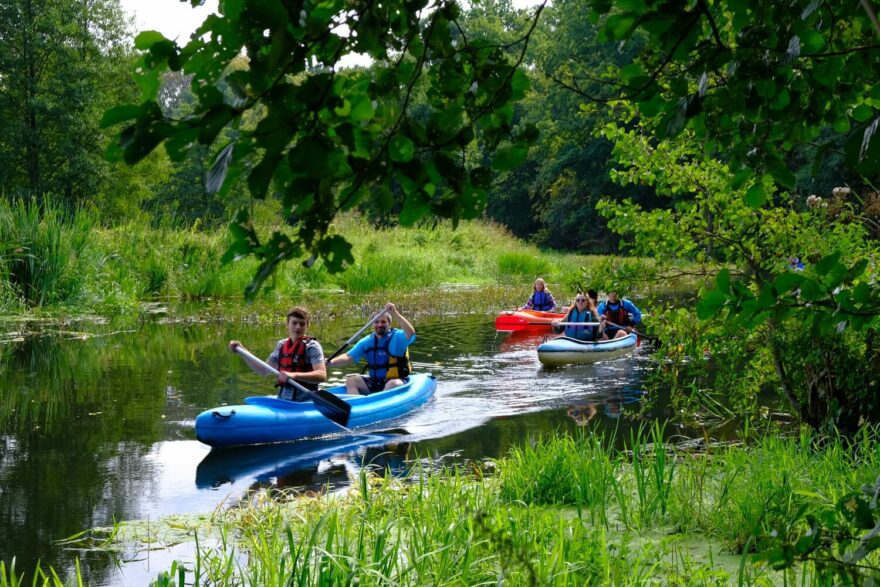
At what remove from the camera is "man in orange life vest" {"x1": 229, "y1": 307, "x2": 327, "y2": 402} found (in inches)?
339

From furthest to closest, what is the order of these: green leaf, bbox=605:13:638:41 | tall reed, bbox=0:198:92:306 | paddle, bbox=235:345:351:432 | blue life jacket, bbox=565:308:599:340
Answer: tall reed, bbox=0:198:92:306, blue life jacket, bbox=565:308:599:340, paddle, bbox=235:345:351:432, green leaf, bbox=605:13:638:41

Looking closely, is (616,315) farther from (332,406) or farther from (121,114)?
(121,114)

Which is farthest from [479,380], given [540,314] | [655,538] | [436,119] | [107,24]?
[107,24]

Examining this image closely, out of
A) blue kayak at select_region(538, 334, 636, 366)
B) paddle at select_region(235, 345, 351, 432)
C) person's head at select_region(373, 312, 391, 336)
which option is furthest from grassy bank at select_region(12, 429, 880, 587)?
blue kayak at select_region(538, 334, 636, 366)

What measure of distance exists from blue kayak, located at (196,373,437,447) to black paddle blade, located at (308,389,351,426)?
5cm

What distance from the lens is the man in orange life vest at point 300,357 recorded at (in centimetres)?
860

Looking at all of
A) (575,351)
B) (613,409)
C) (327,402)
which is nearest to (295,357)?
(327,402)

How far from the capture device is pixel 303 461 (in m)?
7.86

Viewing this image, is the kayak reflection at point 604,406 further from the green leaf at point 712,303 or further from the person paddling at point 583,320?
the green leaf at point 712,303

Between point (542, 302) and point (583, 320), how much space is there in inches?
106

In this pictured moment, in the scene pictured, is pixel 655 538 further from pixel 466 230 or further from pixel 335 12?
pixel 466 230

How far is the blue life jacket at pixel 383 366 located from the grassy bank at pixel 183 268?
1.34 m

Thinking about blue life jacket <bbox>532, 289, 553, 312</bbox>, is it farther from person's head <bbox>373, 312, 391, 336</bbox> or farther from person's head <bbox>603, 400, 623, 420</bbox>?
person's head <bbox>373, 312, 391, 336</bbox>

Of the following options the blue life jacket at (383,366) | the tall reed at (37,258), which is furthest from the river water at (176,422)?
the tall reed at (37,258)
